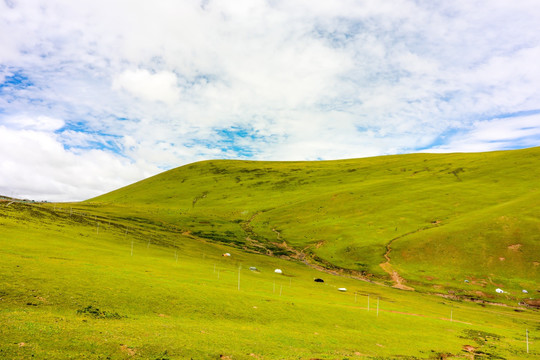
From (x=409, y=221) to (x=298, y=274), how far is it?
6016 centimetres

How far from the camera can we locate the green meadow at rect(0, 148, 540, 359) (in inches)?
973

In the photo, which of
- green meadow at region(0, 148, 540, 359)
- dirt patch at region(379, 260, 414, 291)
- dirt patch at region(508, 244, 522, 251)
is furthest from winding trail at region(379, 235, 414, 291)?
dirt patch at region(508, 244, 522, 251)

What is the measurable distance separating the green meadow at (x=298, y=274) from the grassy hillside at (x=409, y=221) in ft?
1.75

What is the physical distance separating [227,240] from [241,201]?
6733 cm

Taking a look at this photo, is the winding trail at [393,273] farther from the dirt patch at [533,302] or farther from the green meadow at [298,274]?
the dirt patch at [533,302]

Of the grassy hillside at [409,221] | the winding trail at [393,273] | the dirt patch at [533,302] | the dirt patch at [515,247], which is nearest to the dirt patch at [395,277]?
the winding trail at [393,273]

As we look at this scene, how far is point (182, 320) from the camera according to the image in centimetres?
2905

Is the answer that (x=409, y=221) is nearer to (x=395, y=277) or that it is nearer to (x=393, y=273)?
(x=393, y=273)

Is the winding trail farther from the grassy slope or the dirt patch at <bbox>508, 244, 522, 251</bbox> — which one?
the dirt patch at <bbox>508, 244, 522, 251</bbox>

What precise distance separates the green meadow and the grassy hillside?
53cm

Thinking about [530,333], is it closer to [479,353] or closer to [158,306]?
[479,353]

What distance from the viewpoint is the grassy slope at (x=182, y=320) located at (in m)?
20.8

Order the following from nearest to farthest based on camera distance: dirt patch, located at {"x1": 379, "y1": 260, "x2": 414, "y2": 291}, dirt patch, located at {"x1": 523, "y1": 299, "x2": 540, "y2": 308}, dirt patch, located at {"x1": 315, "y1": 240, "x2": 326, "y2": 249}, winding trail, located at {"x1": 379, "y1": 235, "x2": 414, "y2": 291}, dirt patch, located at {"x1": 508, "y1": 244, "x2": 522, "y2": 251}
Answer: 1. dirt patch, located at {"x1": 523, "y1": 299, "x2": 540, "y2": 308}
2. dirt patch, located at {"x1": 379, "y1": 260, "x2": 414, "y2": 291}
3. winding trail, located at {"x1": 379, "y1": 235, "x2": 414, "y2": 291}
4. dirt patch, located at {"x1": 508, "y1": 244, "x2": 522, "y2": 251}
5. dirt patch, located at {"x1": 315, "y1": 240, "x2": 326, "y2": 249}

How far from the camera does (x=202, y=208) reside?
177 m
